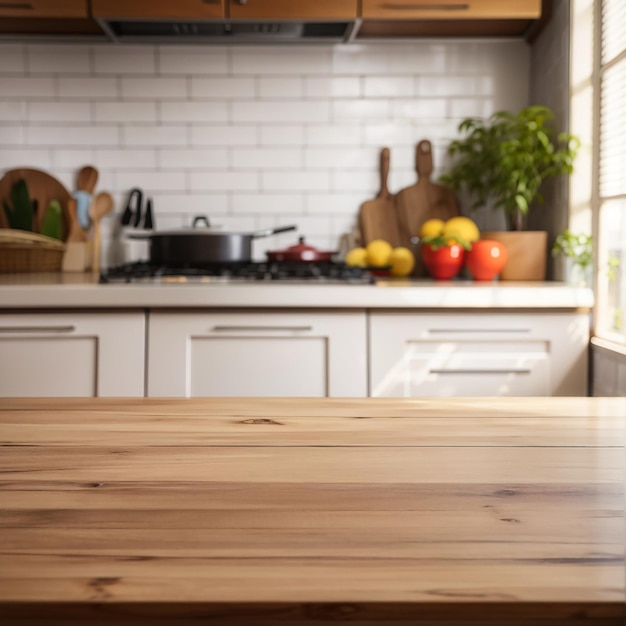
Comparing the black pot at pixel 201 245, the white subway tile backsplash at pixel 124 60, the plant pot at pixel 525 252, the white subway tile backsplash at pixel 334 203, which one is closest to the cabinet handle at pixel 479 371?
the plant pot at pixel 525 252

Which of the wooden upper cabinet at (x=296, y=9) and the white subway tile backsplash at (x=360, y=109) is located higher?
the wooden upper cabinet at (x=296, y=9)

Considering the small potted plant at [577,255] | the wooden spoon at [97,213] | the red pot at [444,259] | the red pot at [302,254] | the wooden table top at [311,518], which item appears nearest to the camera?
the wooden table top at [311,518]

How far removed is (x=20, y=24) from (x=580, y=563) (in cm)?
276

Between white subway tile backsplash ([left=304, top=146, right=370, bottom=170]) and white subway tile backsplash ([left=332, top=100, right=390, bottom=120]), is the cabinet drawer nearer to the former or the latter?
white subway tile backsplash ([left=304, top=146, right=370, bottom=170])

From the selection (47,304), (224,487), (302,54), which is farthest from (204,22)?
(224,487)

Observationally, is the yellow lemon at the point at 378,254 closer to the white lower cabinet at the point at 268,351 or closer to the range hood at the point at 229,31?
the white lower cabinet at the point at 268,351

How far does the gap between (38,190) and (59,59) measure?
18.6 inches

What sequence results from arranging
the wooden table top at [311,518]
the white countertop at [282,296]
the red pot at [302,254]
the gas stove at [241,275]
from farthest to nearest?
the red pot at [302,254] → the gas stove at [241,275] → the white countertop at [282,296] → the wooden table top at [311,518]

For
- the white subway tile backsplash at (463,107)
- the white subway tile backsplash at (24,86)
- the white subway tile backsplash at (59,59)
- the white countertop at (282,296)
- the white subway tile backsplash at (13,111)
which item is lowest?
the white countertop at (282,296)

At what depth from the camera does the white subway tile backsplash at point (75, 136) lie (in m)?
2.88

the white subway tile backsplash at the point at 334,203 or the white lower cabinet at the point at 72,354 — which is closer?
the white lower cabinet at the point at 72,354

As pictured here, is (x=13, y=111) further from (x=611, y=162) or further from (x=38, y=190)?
(x=611, y=162)

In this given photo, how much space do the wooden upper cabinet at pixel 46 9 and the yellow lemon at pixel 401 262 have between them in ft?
4.10

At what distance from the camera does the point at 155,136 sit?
2887mm
